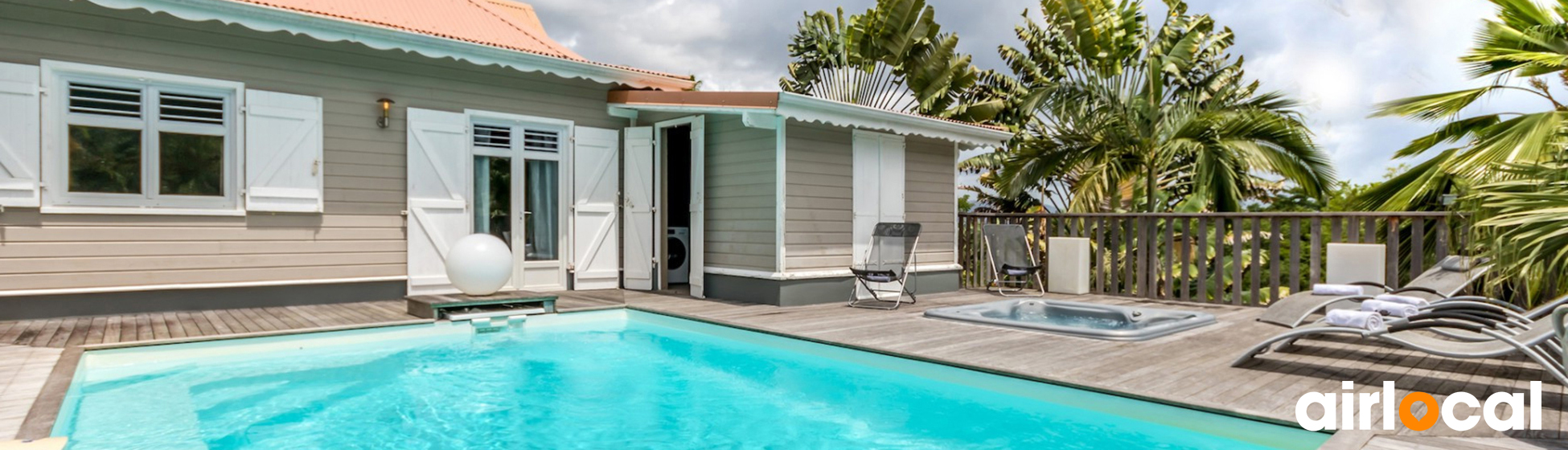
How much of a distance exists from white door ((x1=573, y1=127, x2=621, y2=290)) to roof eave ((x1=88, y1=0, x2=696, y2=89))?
2.35 ft

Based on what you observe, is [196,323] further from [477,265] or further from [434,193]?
[434,193]

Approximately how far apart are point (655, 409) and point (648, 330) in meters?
2.47

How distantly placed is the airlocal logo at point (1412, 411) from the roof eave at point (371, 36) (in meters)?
6.25

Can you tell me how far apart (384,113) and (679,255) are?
3.52 m

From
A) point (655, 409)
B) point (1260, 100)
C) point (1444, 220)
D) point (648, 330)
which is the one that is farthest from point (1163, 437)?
point (1260, 100)

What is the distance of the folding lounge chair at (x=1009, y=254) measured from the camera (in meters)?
8.34

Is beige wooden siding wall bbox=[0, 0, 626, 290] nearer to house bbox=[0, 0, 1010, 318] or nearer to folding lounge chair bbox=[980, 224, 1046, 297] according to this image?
house bbox=[0, 0, 1010, 318]

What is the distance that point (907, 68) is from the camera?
579 inches

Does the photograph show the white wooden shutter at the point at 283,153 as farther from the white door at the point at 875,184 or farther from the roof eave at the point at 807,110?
the white door at the point at 875,184

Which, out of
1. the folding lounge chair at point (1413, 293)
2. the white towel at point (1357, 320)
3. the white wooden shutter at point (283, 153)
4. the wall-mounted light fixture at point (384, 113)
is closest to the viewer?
the white towel at point (1357, 320)

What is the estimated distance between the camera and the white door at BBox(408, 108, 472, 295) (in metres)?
7.30

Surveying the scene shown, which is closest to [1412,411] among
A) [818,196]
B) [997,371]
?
[997,371]

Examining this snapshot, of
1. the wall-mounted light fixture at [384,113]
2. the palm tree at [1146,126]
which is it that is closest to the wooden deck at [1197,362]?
the wall-mounted light fixture at [384,113]

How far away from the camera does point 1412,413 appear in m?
3.17
